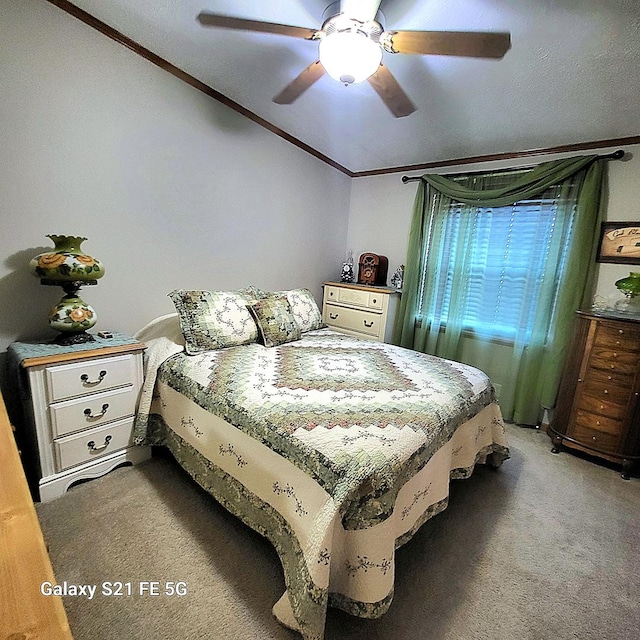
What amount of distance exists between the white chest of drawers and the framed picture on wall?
159 centimetres

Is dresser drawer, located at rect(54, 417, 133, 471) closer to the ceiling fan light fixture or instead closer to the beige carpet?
the beige carpet

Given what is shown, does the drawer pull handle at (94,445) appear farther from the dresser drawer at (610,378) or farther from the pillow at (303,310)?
the dresser drawer at (610,378)

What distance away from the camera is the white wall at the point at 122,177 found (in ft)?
5.79

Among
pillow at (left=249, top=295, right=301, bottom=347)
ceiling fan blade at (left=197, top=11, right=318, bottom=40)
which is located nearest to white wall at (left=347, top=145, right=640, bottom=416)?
pillow at (left=249, top=295, right=301, bottom=347)

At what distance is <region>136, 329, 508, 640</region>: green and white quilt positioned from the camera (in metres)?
1.10

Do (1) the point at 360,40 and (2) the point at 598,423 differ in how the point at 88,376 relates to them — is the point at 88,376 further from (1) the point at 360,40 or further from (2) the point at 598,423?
(2) the point at 598,423

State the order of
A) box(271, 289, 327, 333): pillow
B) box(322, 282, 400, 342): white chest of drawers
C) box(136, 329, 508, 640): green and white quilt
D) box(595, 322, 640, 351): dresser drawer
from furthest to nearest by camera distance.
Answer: box(322, 282, 400, 342): white chest of drawers, box(271, 289, 327, 333): pillow, box(595, 322, 640, 351): dresser drawer, box(136, 329, 508, 640): green and white quilt

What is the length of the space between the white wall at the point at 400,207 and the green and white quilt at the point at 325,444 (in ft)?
5.12

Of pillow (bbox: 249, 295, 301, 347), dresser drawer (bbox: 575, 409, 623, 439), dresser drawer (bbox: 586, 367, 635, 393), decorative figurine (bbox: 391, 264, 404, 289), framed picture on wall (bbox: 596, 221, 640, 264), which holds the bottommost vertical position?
dresser drawer (bbox: 575, 409, 623, 439)

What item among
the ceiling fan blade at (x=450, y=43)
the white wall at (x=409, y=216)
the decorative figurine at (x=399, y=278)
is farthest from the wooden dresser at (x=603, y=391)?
the ceiling fan blade at (x=450, y=43)

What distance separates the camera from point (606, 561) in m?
1.52

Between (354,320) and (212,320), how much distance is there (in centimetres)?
161

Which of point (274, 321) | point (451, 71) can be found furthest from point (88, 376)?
point (451, 71)

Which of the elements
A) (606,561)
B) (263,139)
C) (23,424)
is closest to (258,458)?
(23,424)
